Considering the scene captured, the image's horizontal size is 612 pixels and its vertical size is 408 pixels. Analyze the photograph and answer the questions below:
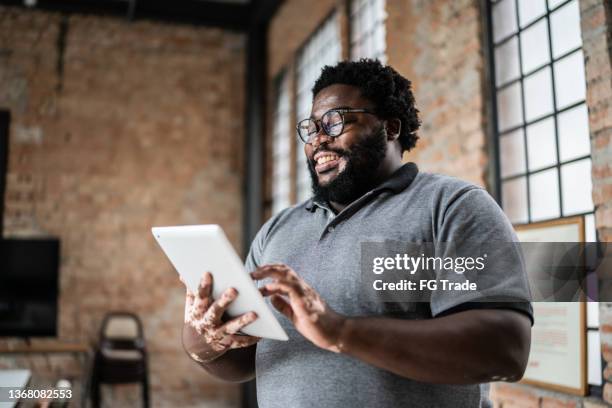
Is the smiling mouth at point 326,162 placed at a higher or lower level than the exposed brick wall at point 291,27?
lower

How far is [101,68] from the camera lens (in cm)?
622

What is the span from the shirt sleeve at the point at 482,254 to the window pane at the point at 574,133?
1317 mm

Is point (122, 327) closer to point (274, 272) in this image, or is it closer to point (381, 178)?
point (381, 178)

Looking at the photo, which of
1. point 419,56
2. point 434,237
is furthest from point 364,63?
point 419,56

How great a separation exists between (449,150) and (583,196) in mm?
796

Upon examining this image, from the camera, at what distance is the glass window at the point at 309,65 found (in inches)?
193

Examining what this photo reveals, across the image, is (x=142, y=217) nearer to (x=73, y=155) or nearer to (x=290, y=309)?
(x=73, y=155)

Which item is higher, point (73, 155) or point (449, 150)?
point (73, 155)

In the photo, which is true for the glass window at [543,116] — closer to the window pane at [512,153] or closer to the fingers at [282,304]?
the window pane at [512,153]

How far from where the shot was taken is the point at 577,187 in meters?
2.39

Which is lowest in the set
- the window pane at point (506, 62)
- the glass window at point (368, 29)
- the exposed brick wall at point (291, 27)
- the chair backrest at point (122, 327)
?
the chair backrest at point (122, 327)

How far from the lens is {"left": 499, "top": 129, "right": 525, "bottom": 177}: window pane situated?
108 inches

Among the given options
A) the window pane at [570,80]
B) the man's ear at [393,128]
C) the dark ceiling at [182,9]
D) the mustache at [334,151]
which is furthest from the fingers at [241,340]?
the dark ceiling at [182,9]

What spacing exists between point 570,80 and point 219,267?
71.6 inches
